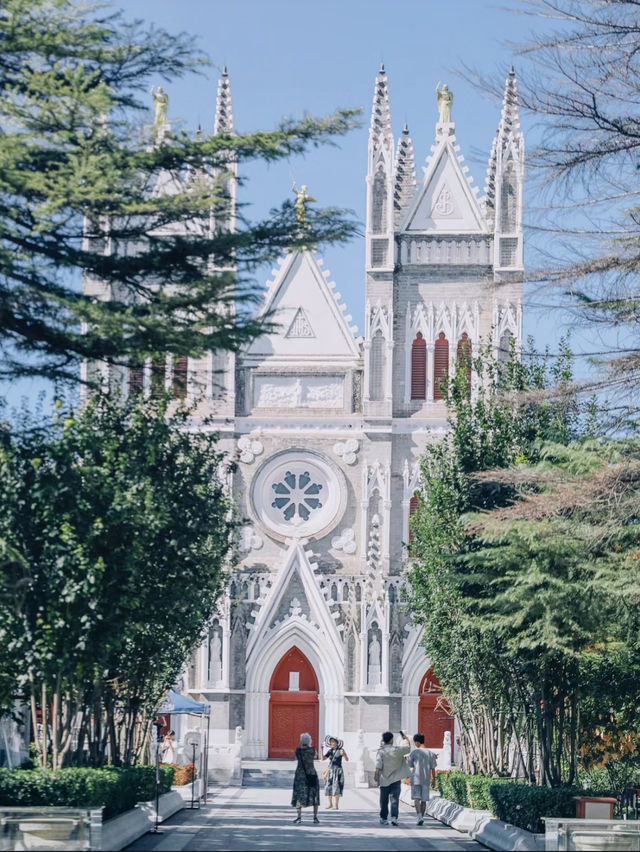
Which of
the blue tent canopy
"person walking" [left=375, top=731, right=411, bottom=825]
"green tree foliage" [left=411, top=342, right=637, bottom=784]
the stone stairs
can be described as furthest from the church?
"person walking" [left=375, top=731, right=411, bottom=825]

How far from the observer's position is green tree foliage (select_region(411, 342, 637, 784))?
19953 millimetres

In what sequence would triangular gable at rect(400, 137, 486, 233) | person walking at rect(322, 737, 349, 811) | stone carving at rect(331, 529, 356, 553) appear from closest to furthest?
person walking at rect(322, 737, 349, 811) → stone carving at rect(331, 529, 356, 553) → triangular gable at rect(400, 137, 486, 233)

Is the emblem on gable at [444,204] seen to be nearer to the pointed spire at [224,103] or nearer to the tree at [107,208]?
the pointed spire at [224,103]

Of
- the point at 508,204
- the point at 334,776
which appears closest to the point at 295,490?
the point at 508,204

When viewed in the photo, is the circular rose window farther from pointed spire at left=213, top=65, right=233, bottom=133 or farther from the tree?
the tree

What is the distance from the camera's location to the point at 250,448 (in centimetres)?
4766

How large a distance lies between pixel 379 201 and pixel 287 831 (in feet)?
93.4

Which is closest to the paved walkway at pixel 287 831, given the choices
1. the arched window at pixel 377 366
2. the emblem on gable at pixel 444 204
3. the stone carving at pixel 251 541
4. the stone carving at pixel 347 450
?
the stone carving at pixel 251 541

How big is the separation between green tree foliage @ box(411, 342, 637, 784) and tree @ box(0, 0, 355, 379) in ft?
15.1

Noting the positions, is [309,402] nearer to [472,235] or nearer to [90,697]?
[472,235]

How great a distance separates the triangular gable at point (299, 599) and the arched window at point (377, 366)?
5.55 metres

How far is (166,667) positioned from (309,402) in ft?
68.9

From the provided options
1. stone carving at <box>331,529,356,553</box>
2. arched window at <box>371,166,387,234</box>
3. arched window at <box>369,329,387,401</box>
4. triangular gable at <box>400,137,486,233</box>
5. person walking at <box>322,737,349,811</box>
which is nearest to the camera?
person walking at <box>322,737,349,811</box>

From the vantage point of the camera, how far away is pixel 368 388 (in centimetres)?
4725
